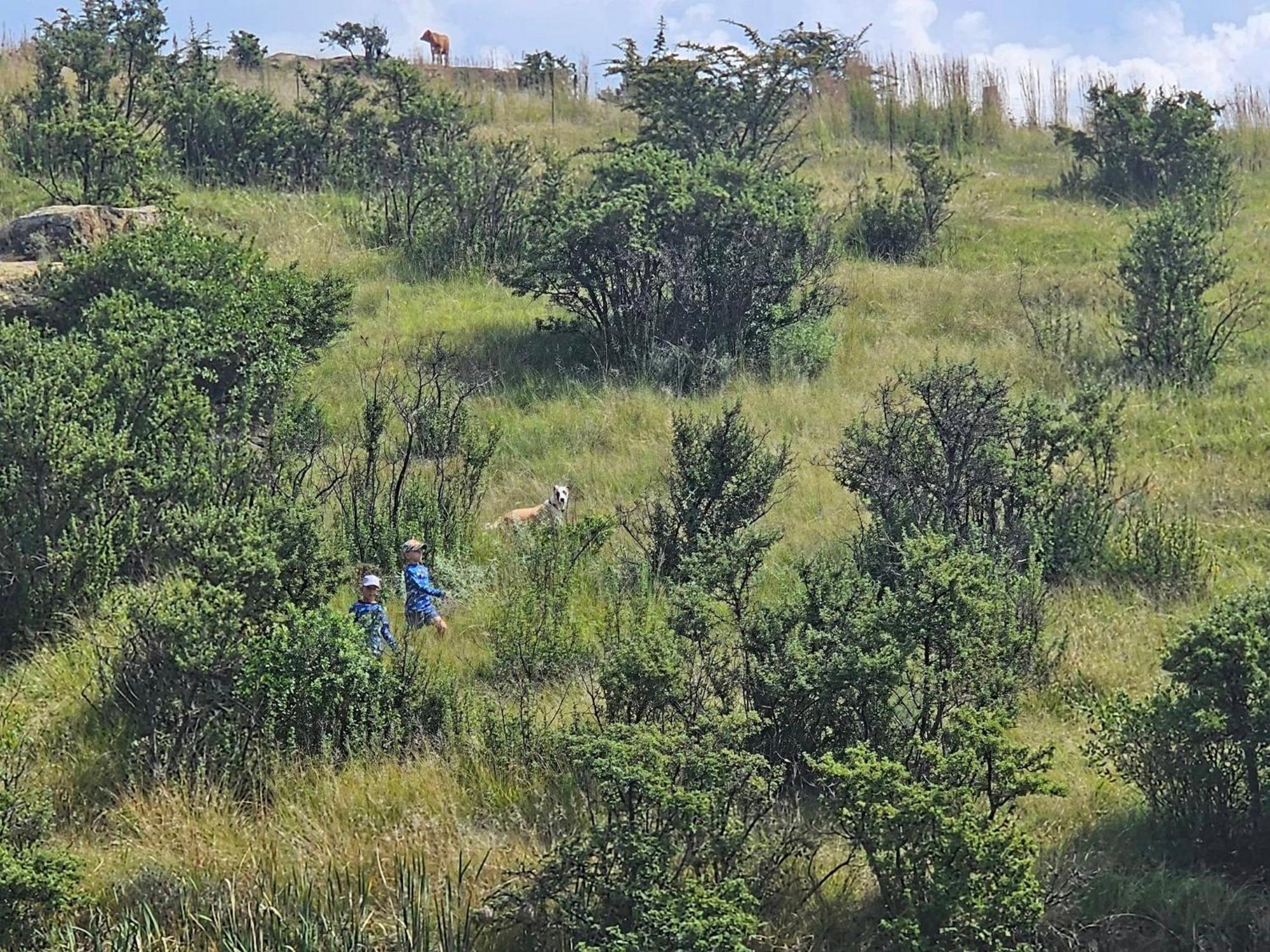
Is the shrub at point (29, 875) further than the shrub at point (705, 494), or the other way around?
the shrub at point (705, 494)

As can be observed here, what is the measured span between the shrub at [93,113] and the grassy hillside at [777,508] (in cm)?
86

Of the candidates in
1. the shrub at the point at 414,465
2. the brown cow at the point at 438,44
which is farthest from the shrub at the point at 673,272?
the brown cow at the point at 438,44

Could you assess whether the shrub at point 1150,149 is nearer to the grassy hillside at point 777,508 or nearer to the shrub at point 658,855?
the grassy hillside at point 777,508

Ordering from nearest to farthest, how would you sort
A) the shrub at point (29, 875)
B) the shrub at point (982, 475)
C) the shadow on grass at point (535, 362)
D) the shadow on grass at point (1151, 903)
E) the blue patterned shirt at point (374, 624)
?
the shadow on grass at point (1151, 903) < the shrub at point (29, 875) < the blue patterned shirt at point (374, 624) < the shrub at point (982, 475) < the shadow on grass at point (535, 362)

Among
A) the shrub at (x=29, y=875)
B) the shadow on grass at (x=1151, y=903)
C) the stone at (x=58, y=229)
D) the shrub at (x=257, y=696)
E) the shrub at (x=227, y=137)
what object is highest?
the shrub at (x=227, y=137)

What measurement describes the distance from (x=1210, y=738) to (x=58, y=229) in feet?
36.6

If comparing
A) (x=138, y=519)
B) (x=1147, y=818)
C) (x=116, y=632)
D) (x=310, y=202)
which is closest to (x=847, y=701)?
(x=1147, y=818)

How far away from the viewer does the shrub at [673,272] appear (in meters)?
11.9

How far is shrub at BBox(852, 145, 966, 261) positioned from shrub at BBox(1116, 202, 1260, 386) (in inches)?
154

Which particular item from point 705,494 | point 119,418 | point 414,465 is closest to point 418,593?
point 705,494

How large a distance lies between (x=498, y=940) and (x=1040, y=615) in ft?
11.7

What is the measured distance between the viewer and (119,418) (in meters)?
7.75

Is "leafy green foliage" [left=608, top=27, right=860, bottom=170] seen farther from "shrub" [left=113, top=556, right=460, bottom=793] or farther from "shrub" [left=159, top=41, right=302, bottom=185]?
"shrub" [left=113, top=556, right=460, bottom=793]

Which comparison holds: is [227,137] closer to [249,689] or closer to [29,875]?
[249,689]
